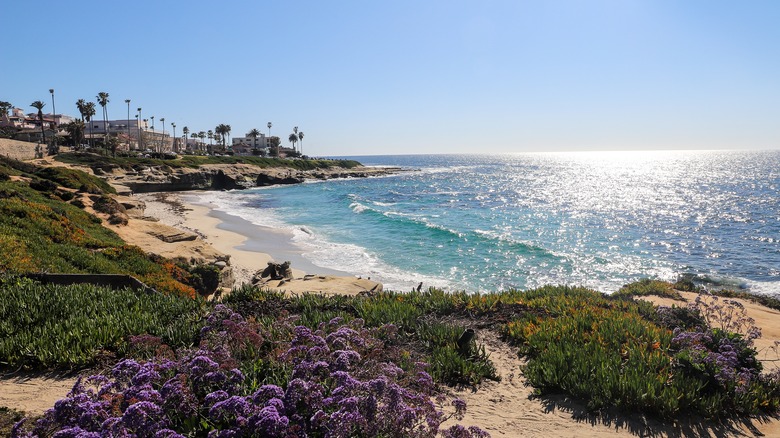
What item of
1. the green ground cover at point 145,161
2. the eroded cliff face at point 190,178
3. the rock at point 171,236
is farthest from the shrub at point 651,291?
the green ground cover at point 145,161

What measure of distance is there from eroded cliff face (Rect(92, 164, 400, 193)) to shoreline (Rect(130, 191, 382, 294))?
10.5 metres

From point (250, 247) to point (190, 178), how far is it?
46675mm

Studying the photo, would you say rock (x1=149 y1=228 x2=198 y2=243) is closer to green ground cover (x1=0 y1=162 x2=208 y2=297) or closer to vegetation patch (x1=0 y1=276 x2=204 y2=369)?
green ground cover (x1=0 y1=162 x2=208 y2=297)

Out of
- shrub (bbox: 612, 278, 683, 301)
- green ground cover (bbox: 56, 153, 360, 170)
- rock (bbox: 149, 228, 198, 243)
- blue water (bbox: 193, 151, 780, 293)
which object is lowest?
blue water (bbox: 193, 151, 780, 293)

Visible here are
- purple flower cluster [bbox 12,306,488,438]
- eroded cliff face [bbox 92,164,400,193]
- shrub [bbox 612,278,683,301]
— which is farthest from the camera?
eroded cliff face [bbox 92,164,400,193]

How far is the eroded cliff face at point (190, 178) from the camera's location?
2292 inches

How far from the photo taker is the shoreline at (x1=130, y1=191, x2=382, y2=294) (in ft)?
52.9

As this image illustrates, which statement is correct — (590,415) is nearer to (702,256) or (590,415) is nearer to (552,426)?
(552,426)

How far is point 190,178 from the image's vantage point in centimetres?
6850

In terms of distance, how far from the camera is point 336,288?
50.2 feet

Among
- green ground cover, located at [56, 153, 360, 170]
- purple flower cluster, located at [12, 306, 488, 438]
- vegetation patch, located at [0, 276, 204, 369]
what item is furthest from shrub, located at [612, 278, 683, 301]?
green ground cover, located at [56, 153, 360, 170]

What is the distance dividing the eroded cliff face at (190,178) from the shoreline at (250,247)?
10.5 metres

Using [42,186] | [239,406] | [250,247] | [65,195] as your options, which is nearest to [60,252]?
[239,406]

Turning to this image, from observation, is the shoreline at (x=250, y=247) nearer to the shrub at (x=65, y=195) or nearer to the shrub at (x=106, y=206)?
the shrub at (x=106, y=206)
